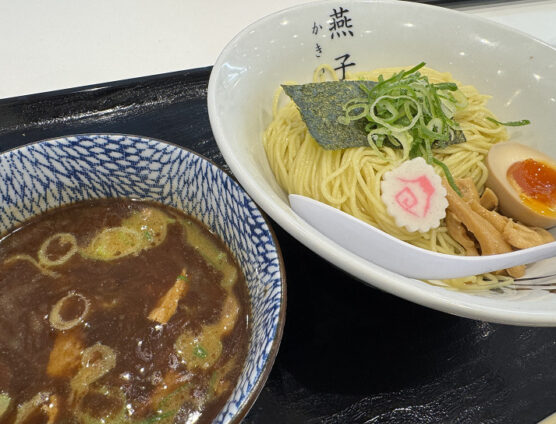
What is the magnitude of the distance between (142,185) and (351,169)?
695 mm

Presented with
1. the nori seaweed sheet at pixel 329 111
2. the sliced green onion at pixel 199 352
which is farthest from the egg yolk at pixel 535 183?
the sliced green onion at pixel 199 352

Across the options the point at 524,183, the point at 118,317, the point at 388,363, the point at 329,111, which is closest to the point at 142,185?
the point at 118,317

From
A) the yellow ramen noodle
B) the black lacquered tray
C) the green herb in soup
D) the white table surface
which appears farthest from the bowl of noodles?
the white table surface

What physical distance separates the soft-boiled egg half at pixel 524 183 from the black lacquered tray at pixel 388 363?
0.38m

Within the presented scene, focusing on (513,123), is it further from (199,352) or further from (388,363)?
(199,352)

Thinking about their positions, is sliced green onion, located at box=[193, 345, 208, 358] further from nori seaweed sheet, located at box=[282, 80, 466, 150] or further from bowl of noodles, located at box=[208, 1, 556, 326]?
nori seaweed sheet, located at box=[282, 80, 466, 150]

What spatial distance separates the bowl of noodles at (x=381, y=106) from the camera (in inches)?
55.0

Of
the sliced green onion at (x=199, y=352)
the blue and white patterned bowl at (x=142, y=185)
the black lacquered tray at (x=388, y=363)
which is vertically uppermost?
the blue and white patterned bowl at (x=142, y=185)

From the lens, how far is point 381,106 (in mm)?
1552

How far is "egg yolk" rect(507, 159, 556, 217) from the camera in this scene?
1494 mm

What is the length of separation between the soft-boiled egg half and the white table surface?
1319 millimetres

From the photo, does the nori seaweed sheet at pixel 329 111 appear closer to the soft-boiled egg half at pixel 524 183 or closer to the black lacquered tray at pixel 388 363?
the soft-boiled egg half at pixel 524 183

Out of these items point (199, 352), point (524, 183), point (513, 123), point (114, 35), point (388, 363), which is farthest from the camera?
point (114, 35)

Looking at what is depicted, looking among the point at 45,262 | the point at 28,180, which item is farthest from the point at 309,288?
the point at 28,180
